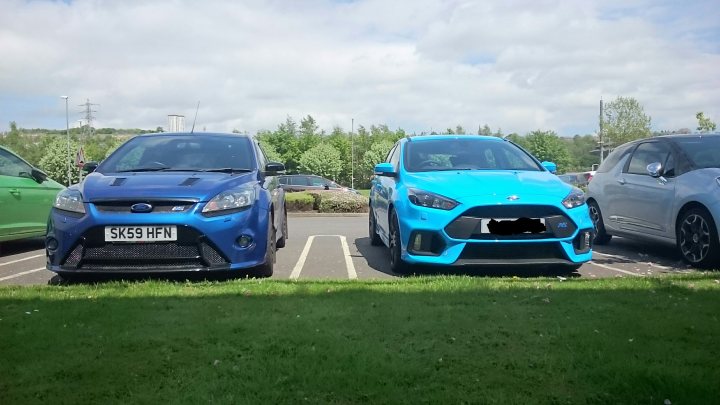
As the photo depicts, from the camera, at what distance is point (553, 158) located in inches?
4444

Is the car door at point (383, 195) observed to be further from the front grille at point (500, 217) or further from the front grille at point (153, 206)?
the front grille at point (153, 206)

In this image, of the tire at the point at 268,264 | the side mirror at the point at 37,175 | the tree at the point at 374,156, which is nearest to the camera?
the tire at the point at 268,264

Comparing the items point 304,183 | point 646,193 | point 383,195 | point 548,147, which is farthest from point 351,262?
point 548,147

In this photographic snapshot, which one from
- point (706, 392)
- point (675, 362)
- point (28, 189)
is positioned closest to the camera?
point (706, 392)

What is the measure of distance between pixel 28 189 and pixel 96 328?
5783 mm

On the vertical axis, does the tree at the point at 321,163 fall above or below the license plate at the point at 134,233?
above

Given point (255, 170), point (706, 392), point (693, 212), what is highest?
point (255, 170)

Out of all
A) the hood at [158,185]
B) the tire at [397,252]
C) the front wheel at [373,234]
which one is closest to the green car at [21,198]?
the hood at [158,185]

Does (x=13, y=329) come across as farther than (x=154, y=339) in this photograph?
Yes

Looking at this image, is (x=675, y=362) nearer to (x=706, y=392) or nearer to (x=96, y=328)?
(x=706, y=392)

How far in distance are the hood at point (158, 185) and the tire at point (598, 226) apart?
5194 mm

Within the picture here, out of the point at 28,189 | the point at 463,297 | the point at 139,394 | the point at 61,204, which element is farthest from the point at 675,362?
the point at 28,189

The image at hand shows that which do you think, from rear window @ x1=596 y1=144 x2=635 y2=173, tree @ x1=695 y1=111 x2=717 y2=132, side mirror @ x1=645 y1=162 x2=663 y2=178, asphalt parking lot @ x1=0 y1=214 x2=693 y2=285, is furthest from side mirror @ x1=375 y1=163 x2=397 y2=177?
tree @ x1=695 y1=111 x2=717 y2=132

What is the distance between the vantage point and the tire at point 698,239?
621 centimetres
